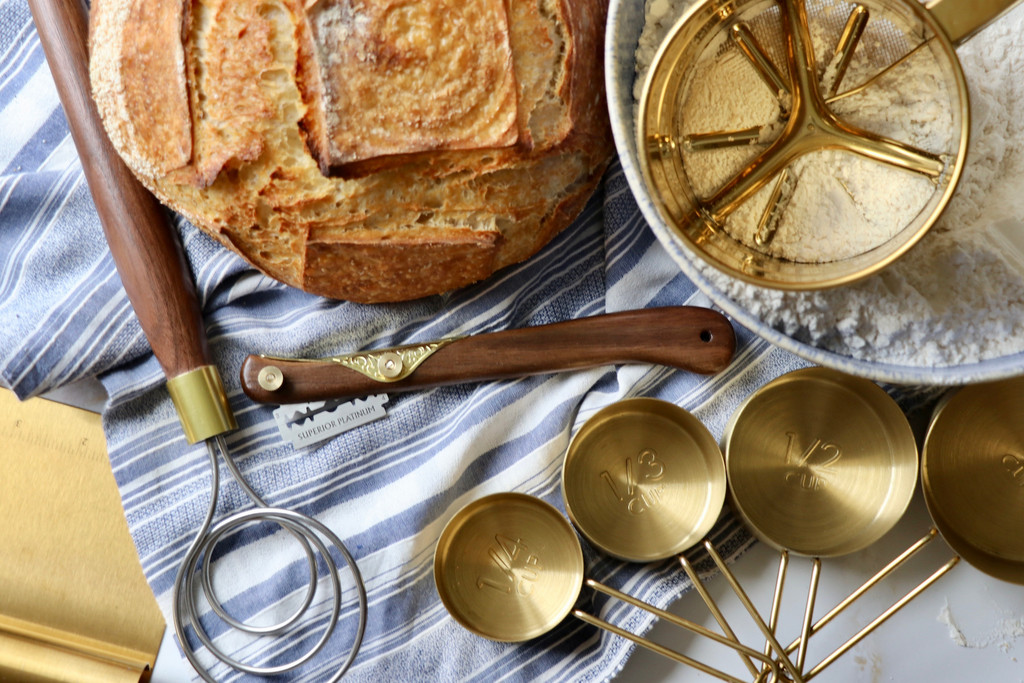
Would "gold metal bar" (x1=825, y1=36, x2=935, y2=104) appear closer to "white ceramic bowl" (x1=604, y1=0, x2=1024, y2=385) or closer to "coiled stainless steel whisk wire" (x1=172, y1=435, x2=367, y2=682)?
"white ceramic bowl" (x1=604, y1=0, x2=1024, y2=385)

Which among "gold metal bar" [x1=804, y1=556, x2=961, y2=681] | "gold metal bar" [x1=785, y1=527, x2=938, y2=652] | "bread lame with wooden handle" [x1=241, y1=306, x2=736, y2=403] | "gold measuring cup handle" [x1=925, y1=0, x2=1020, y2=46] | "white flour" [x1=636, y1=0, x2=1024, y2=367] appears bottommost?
"gold metal bar" [x1=804, y1=556, x2=961, y2=681]

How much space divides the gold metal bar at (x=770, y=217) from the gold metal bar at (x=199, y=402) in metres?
0.54

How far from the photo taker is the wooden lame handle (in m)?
0.75

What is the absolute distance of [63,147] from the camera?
835mm

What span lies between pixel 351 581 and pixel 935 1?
0.74m

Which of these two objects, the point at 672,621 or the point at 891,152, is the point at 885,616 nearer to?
the point at 672,621

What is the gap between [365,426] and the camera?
0.82m

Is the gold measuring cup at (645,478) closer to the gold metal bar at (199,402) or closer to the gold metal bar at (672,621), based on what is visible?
the gold metal bar at (672,621)

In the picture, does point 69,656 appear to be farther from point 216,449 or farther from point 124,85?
point 124,85

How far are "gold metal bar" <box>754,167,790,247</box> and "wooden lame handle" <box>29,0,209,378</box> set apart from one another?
550 mm

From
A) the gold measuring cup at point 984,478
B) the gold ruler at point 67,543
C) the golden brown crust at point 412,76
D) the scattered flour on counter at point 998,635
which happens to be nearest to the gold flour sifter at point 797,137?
the golden brown crust at point 412,76

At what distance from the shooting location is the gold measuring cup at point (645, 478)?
779mm

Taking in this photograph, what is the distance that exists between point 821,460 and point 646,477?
182 mm

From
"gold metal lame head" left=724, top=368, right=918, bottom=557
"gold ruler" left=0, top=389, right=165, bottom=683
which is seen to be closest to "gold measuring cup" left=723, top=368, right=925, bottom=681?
"gold metal lame head" left=724, top=368, right=918, bottom=557
